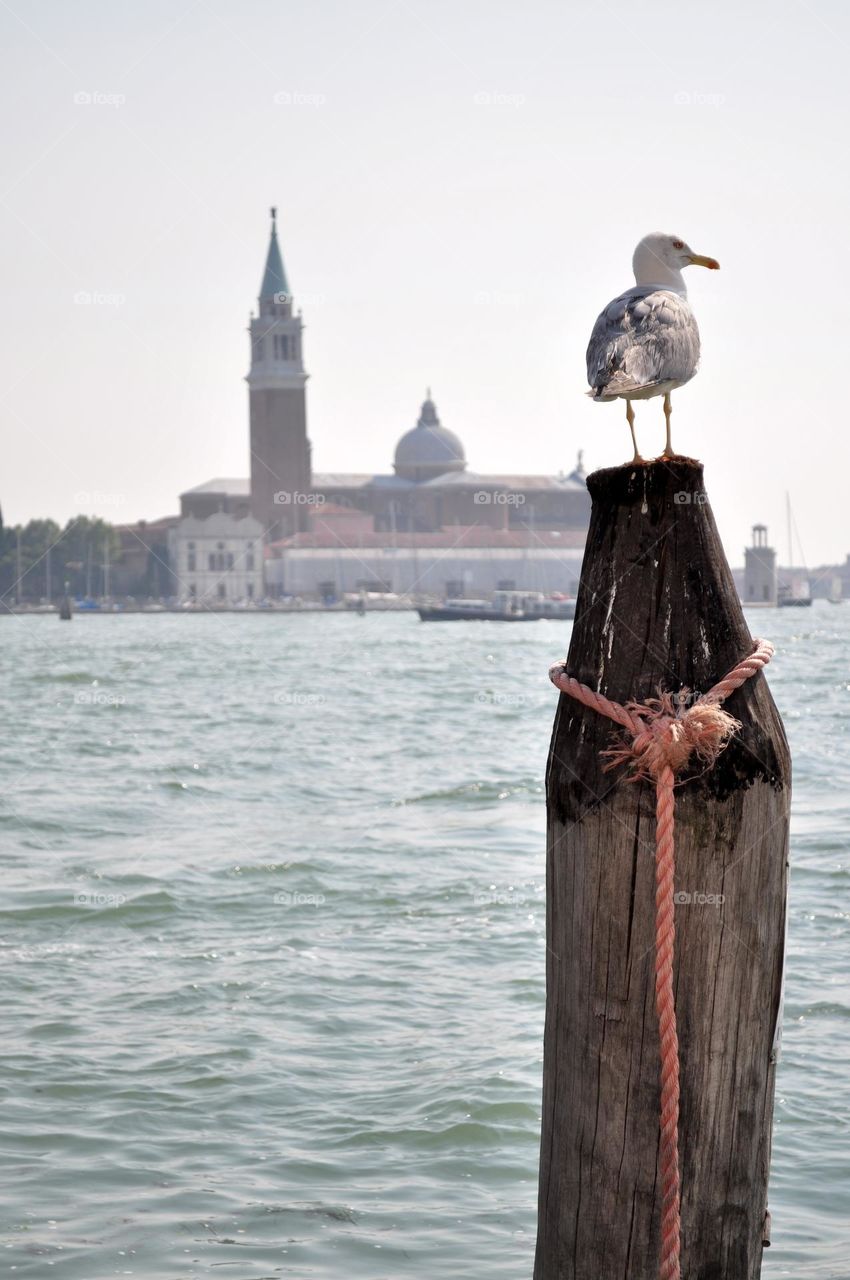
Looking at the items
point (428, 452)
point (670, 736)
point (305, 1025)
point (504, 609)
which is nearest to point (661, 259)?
point (670, 736)

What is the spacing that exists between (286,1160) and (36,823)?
17.8 feet

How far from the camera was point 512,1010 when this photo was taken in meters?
4.67

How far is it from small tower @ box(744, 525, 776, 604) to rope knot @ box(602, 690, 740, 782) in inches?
3488

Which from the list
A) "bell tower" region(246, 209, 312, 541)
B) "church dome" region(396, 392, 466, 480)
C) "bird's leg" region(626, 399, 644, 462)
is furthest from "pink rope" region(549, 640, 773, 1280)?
"church dome" region(396, 392, 466, 480)

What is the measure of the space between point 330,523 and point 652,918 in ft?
279

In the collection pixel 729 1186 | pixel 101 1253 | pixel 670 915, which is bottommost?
pixel 101 1253

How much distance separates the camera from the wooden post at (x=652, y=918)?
1.73 meters

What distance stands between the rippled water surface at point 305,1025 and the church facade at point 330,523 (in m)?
72.3

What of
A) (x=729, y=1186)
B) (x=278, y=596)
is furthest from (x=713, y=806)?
(x=278, y=596)

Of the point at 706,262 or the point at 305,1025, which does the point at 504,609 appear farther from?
the point at 706,262

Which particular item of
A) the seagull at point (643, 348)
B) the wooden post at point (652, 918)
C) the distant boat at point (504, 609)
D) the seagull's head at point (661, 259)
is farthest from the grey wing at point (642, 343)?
the distant boat at point (504, 609)

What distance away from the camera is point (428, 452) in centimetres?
9319

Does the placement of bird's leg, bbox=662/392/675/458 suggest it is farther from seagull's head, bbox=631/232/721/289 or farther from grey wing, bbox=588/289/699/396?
seagull's head, bbox=631/232/721/289

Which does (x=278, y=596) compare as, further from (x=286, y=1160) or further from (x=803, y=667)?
(x=286, y=1160)
